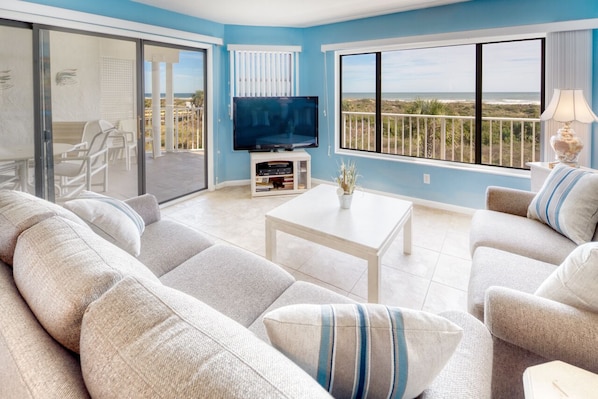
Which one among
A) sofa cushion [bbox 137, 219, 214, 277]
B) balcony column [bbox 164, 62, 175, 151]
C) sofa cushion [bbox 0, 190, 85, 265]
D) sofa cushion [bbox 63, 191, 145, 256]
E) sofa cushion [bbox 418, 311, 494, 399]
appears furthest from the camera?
balcony column [bbox 164, 62, 175, 151]

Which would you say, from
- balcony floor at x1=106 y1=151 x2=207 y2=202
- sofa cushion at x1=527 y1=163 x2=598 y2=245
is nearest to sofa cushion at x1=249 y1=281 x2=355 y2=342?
sofa cushion at x1=527 y1=163 x2=598 y2=245

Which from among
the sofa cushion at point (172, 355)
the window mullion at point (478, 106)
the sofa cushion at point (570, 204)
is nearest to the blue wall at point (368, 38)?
the window mullion at point (478, 106)

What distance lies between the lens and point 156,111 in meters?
4.05

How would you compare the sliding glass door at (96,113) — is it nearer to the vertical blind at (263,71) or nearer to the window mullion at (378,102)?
the vertical blind at (263,71)

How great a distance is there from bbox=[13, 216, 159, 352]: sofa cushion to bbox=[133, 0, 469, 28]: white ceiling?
355cm

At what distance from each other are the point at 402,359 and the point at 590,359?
2.45 ft

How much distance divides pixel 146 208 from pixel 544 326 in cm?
211

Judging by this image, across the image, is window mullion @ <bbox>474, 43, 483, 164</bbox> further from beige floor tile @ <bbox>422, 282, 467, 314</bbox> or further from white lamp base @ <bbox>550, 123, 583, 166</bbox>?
beige floor tile @ <bbox>422, 282, 467, 314</bbox>

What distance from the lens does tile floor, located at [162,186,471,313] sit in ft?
7.54

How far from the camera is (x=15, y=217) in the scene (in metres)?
1.09

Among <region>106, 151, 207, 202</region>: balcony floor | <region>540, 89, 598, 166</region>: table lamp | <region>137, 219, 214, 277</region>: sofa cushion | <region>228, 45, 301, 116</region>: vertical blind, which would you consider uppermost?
<region>228, 45, 301, 116</region>: vertical blind

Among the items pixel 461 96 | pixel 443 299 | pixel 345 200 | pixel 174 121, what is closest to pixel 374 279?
pixel 443 299

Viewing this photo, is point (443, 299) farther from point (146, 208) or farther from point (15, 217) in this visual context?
point (15, 217)

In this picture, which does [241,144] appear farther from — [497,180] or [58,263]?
[58,263]
